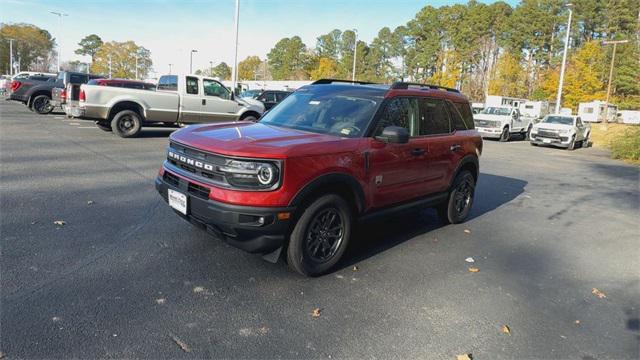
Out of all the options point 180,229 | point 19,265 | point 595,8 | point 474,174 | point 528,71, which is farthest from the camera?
point 595,8

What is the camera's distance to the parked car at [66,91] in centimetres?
1330

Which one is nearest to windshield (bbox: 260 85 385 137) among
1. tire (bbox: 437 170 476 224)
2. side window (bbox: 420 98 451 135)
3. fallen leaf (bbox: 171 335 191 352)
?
side window (bbox: 420 98 451 135)

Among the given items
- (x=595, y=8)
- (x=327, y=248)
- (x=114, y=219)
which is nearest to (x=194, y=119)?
(x=114, y=219)

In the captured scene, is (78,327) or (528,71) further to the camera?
(528,71)

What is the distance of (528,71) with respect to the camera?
57.9m

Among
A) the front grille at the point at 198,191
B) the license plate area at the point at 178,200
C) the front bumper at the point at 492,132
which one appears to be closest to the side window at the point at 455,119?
the front grille at the point at 198,191

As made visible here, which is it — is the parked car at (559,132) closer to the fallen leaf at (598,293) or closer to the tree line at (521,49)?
the fallen leaf at (598,293)

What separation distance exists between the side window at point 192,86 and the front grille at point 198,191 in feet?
34.6

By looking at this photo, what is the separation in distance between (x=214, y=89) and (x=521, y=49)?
63.3 metres

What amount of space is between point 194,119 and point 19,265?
1040 centimetres

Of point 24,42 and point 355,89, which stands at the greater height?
point 24,42

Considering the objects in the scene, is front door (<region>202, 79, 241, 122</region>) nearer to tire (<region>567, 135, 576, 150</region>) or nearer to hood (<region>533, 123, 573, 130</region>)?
hood (<region>533, 123, 573, 130</region>)

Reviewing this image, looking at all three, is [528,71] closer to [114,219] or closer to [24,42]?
[114,219]

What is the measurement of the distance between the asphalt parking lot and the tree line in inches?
1915
